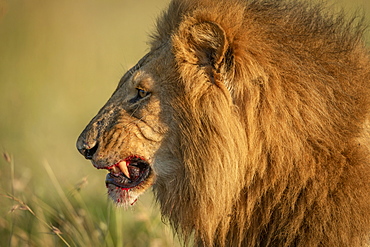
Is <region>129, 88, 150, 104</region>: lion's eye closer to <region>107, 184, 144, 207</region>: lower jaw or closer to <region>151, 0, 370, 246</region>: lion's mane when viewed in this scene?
<region>151, 0, 370, 246</region>: lion's mane

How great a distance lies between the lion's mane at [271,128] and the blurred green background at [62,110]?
0.81 meters

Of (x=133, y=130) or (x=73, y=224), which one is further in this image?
(x=73, y=224)

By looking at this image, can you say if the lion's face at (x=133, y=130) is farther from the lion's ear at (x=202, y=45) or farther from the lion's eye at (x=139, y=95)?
the lion's ear at (x=202, y=45)

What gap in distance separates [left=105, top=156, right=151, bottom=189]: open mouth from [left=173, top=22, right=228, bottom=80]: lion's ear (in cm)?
65

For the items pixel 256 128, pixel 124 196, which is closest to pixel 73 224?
pixel 124 196

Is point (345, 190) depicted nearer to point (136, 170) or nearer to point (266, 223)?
point (266, 223)

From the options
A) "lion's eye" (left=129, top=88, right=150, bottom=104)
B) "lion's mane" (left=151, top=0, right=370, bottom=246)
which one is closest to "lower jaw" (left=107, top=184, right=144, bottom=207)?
"lion's mane" (left=151, top=0, right=370, bottom=246)

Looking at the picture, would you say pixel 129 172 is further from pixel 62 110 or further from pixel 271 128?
pixel 62 110

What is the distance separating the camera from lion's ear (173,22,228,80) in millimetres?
3008

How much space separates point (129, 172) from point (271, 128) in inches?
35.3

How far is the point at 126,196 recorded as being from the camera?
342 cm

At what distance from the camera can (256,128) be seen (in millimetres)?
3057

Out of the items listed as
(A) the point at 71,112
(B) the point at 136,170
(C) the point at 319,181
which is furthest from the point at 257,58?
(A) the point at 71,112

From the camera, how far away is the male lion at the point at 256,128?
9.82 feet
